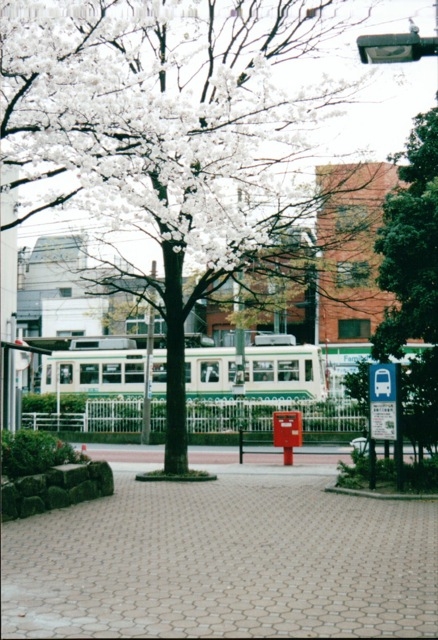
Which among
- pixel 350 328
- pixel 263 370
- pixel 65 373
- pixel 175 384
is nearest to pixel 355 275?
pixel 175 384

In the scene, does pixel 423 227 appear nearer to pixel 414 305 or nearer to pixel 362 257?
pixel 414 305

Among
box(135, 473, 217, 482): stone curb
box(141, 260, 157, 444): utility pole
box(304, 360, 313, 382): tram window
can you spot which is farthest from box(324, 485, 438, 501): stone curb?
box(304, 360, 313, 382): tram window

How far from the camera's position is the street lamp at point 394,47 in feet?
24.5

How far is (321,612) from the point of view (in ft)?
20.3

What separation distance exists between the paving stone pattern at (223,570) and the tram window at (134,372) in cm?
2055

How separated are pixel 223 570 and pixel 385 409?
6.83 metres

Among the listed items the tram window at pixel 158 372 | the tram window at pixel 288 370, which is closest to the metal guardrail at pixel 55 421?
the tram window at pixel 158 372

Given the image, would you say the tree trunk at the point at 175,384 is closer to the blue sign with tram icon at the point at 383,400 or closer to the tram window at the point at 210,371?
the blue sign with tram icon at the point at 383,400

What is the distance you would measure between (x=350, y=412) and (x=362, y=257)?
286 inches

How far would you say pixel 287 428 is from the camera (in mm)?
19859

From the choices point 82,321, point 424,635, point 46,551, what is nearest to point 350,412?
point 46,551

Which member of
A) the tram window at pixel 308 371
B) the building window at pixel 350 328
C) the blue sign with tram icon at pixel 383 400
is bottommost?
the blue sign with tram icon at pixel 383 400

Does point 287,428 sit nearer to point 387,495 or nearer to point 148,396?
point 387,495

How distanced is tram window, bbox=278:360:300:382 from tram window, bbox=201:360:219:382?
2645 mm
